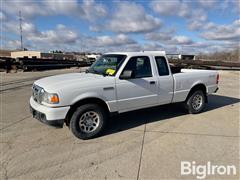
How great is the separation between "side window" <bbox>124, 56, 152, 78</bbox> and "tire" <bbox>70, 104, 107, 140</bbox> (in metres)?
1.17

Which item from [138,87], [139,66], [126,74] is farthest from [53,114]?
[139,66]

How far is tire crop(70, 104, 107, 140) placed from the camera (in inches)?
159

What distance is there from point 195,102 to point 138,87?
7.48 ft

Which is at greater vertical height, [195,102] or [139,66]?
[139,66]

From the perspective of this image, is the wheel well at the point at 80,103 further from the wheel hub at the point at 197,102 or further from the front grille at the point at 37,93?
the wheel hub at the point at 197,102

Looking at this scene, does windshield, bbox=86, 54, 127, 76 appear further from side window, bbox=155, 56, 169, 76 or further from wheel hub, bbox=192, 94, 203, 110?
wheel hub, bbox=192, 94, 203, 110

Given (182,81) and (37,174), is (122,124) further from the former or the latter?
(37,174)

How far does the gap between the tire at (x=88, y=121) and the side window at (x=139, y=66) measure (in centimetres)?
117

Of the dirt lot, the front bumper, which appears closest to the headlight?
the front bumper

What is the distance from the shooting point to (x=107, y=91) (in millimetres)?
4266

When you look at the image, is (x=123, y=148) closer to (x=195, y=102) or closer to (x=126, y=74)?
(x=126, y=74)

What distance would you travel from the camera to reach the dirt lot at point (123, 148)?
310cm

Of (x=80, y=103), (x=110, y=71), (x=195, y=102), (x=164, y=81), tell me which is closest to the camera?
(x=80, y=103)

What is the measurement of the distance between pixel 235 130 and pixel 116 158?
3097 mm
